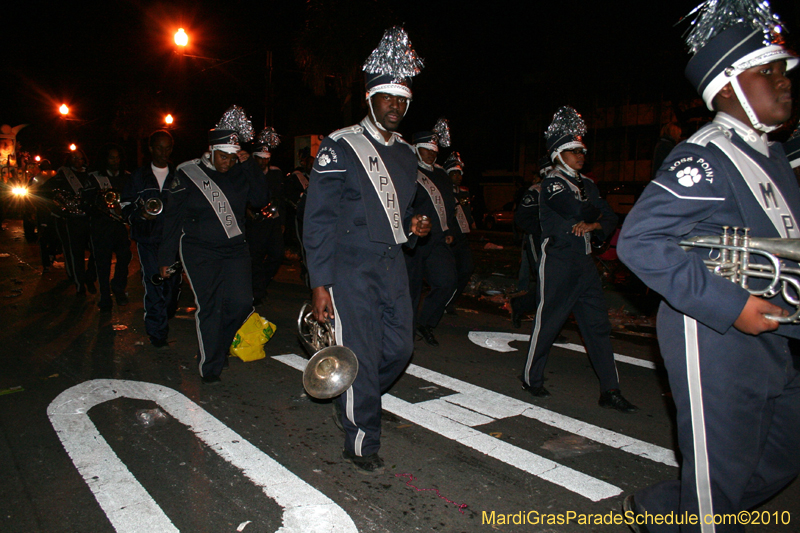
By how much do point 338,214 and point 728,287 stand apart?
87.8 inches

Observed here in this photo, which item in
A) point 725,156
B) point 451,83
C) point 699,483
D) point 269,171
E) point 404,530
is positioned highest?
point 451,83

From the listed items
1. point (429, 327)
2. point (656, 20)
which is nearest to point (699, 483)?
point (429, 327)

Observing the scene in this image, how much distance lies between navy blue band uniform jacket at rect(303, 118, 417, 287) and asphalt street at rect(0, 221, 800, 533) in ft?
4.21

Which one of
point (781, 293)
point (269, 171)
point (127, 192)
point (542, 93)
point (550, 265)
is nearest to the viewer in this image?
point (781, 293)

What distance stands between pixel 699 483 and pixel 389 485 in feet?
5.85

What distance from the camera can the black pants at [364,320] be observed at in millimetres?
3646

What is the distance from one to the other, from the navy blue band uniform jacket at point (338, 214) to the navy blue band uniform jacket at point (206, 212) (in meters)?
2.09

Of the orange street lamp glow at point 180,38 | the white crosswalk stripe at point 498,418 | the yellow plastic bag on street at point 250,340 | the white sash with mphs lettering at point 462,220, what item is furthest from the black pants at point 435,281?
the orange street lamp glow at point 180,38

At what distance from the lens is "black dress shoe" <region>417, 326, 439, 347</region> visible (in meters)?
6.93

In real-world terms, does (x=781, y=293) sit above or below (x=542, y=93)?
below

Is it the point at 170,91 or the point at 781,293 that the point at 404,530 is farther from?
the point at 170,91

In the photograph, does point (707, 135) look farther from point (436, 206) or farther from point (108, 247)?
point (108, 247)

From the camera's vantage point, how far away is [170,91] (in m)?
31.7

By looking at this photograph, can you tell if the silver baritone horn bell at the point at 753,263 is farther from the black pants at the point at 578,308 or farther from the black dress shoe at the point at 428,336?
the black dress shoe at the point at 428,336
